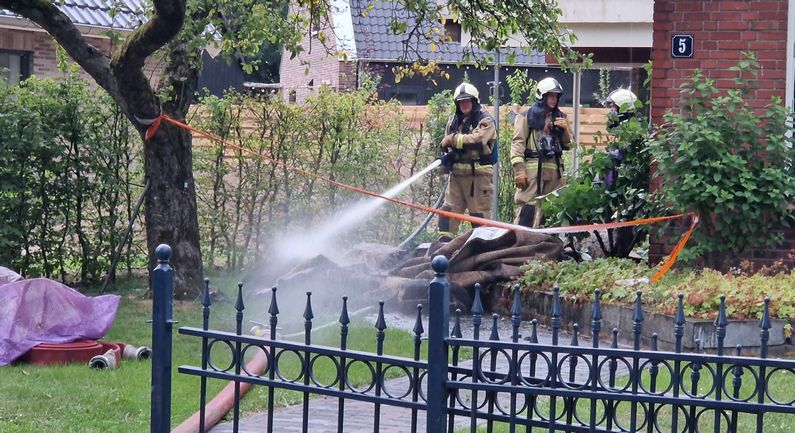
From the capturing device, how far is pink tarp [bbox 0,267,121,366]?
7988 mm

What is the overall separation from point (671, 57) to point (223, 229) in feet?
18.9

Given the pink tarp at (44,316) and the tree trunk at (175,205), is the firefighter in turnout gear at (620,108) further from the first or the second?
the pink tarp at (44,316)

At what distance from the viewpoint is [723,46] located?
1010cm

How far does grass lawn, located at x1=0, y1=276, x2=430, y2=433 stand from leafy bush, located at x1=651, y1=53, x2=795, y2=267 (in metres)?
2.58

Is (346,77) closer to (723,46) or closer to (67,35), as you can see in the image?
(67,35)

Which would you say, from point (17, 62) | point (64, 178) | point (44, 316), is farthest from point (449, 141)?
point (17, 62)

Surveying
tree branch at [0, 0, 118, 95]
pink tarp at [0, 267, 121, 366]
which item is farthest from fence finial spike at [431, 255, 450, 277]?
tree branch at [0, 0, 118, 95]

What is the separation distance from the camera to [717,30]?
10.1 metres

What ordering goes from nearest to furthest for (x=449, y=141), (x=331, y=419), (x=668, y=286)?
1. (x=331, y=419)
2. (x=668, y=286)
3. (x=449, y=141)

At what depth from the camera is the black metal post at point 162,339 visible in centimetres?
478

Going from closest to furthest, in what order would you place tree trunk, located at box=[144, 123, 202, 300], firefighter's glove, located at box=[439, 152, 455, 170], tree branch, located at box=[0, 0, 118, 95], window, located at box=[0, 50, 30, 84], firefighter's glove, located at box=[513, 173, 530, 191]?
tree branch, located at box=[0, 0, 118, 95], tree trunk, located at box=[144, 123, 202, 300], firefighter's glove, located at box=[513, 173, 530, 191], firefighter's glove, located at box=[439, 152, 455, 170], window, located at box=[0, 50, 30, 84]

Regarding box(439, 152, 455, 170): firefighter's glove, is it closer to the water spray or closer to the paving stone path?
the water spray

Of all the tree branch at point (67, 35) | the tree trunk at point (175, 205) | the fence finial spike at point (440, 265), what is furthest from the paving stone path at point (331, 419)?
the tree branch at point (67, 35)

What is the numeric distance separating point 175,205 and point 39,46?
36.5 feet
